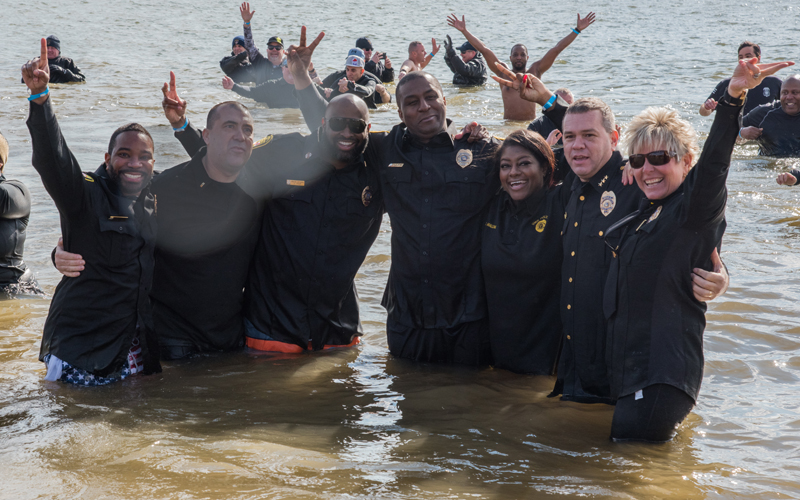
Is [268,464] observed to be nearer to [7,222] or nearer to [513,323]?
[513,323]

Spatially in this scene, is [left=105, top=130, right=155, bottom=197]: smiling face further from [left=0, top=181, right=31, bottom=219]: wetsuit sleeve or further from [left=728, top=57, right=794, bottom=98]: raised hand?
[left=728, top=57, right=794, bottom=98]: raised hand

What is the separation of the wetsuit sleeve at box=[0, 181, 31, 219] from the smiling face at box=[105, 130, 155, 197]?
2.35m

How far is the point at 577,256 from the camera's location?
4422mm

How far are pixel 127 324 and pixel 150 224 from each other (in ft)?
2.17

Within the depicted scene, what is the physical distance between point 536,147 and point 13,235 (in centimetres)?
481

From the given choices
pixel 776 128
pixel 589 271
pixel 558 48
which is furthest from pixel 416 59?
pixel 589 271

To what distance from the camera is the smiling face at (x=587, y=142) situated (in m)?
4.38

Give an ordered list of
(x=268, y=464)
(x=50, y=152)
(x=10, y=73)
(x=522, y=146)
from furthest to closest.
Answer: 1. (x=10, y=73)
2. (x=522, y=146)
3. (x=50, y=152)
4. (x=268, y=464)

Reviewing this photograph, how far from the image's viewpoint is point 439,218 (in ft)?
16.6

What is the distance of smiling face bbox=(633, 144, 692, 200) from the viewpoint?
379 centimetres

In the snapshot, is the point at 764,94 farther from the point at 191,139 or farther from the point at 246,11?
the point at 191,139

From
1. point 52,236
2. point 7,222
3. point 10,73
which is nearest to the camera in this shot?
point 7,222

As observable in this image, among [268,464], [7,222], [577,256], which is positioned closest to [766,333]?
[577,256]

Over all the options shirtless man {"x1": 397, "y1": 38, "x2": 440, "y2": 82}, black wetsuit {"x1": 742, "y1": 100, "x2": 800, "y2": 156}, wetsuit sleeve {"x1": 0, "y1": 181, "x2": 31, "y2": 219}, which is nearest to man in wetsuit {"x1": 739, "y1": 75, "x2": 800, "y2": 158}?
black wetsuit {"x1": 742, "y1": 100, "x2": 800, "y2": 156}
